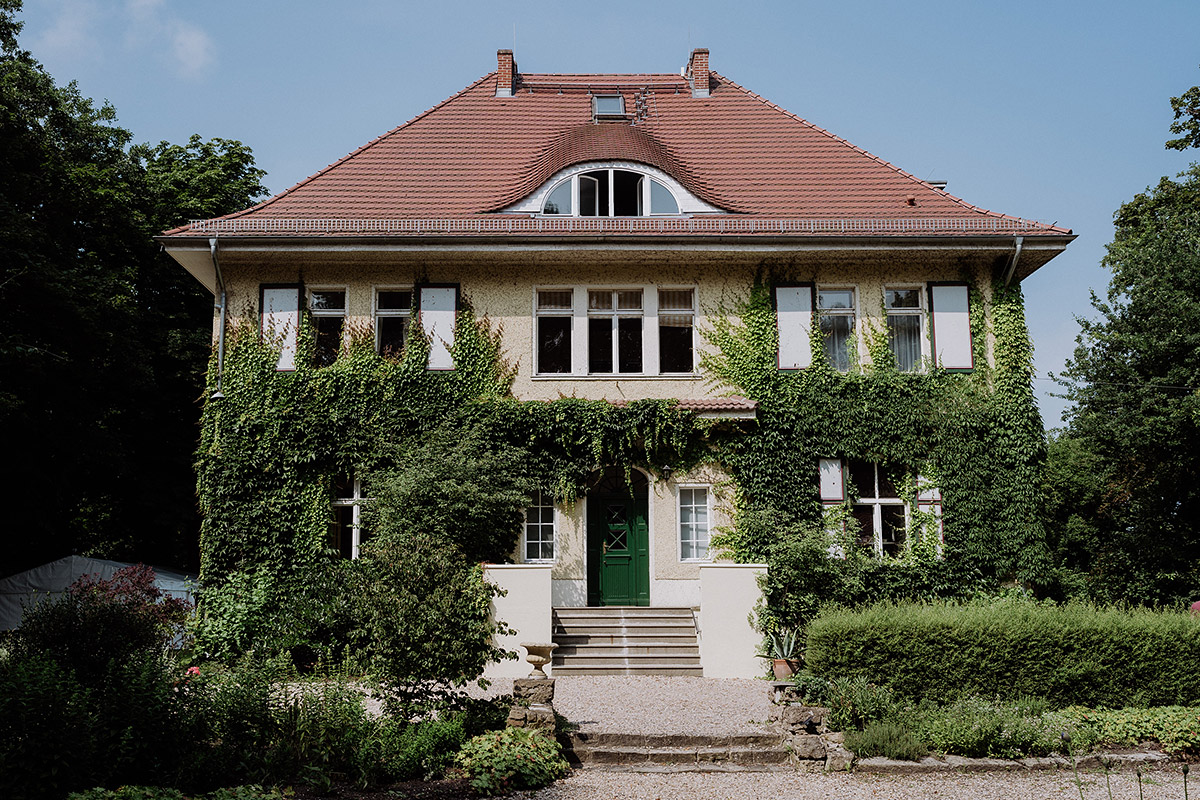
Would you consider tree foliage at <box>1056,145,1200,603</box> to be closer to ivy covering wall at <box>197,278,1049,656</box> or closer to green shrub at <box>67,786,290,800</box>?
ivy covering wall at <box>197,278,1049,656</box>

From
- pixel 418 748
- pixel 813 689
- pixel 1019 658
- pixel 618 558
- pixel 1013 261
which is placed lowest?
pixel 418 748

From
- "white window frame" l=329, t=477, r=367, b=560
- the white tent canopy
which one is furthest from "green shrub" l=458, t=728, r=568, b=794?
the white tent canopy

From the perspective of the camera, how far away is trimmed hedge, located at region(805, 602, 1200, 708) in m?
10.2

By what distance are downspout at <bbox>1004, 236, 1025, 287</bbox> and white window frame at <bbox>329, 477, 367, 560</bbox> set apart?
449 inches

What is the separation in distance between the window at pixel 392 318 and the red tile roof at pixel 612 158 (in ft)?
4.08

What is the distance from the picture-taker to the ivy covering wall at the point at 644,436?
15.4 metres

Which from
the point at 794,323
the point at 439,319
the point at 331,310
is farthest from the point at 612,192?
the point at 331,310

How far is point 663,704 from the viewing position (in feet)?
37.2

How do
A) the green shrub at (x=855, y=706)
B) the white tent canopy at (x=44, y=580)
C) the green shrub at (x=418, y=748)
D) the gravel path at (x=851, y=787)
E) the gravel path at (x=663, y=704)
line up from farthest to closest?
the white tent canopy at (x=44, y=580) → the gravel path at (x=663, y=704) → the green shrub at (x=855, y=706) → the gravel path at (x=851, y=787) → the green shrub at (x=418, y=748)

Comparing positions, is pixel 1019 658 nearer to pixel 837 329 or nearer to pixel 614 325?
pixel 837 329

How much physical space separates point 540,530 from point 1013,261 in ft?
29.6

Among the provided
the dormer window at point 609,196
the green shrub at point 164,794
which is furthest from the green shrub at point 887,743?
the dormer window at point 609,196

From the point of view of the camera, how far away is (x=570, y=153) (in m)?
17.2

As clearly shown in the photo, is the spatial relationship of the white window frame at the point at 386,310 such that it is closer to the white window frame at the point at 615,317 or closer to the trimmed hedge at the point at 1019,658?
the white window frame at the point at 615,317
